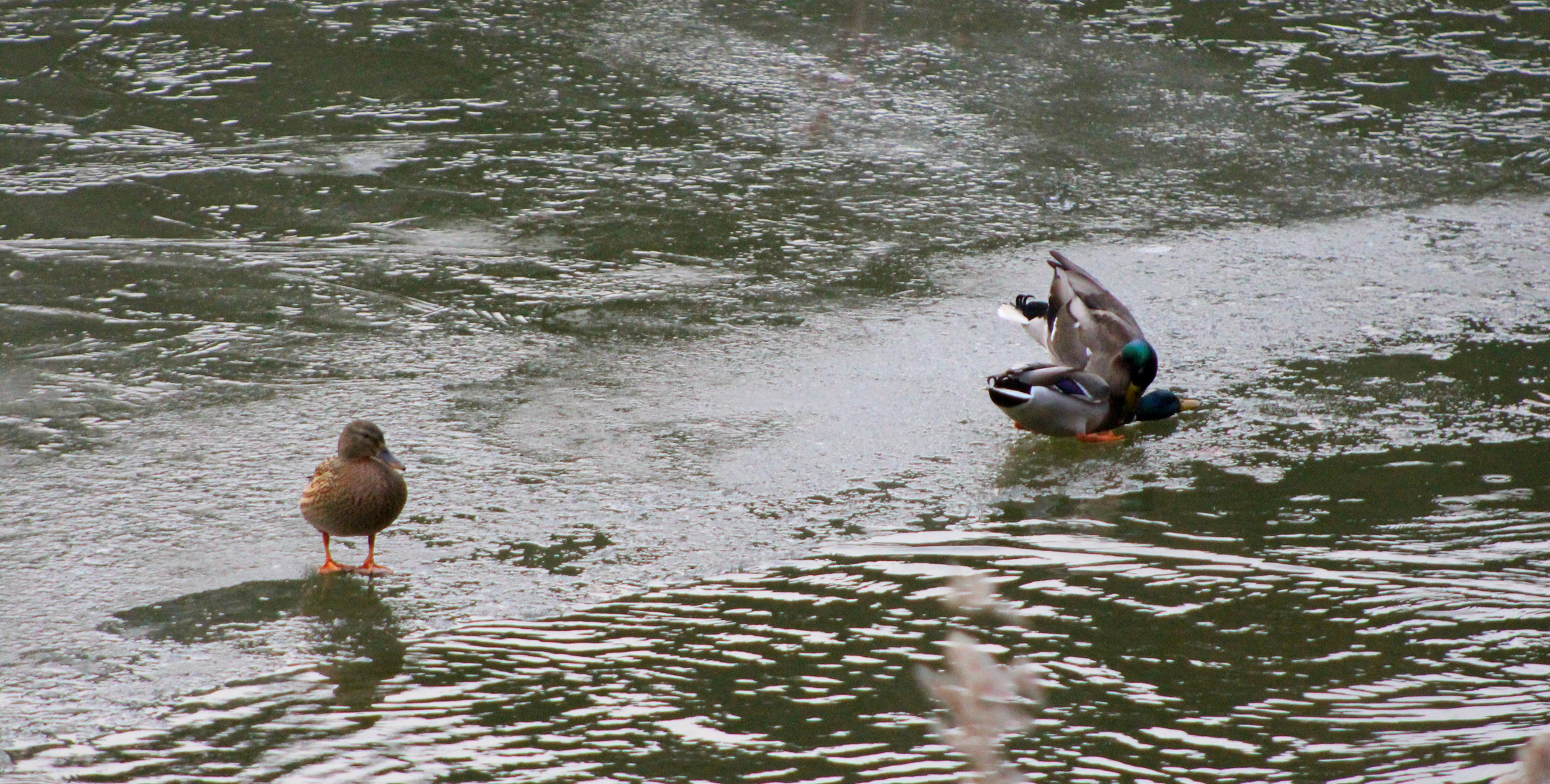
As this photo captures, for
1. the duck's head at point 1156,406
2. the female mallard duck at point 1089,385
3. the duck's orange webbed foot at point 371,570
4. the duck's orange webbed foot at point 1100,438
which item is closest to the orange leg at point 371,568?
the duck's orange webbed foot at point 371,570

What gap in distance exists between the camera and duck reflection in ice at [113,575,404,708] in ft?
11.5

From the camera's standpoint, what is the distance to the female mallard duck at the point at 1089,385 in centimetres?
476

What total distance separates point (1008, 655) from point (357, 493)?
1651mm

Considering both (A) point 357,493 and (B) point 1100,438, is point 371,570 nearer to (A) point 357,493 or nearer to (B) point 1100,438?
(A) point 357,493

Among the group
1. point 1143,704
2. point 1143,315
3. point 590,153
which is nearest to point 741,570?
point 1143,704

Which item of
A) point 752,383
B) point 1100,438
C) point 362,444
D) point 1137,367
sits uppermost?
point 362,444

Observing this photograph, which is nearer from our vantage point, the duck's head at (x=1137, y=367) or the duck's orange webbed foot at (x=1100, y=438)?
the duck's head at (x=1137, y=367)

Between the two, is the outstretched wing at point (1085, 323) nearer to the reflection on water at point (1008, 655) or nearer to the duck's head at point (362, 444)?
the reflection on water at point (1008, 655)

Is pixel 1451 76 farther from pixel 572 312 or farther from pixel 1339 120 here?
pixel 572 312

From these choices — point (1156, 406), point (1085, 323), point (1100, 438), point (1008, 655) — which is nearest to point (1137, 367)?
point (1156, 406)

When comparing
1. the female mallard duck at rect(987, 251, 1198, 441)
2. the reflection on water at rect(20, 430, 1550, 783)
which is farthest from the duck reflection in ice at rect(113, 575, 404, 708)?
the female mallard duck at rect(987, 251, 1198, 441)

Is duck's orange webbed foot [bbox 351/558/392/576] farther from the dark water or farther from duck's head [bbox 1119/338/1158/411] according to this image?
duck's head [bbox 1119/338/1158/411]

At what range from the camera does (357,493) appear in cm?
380

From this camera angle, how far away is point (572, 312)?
570 centimetres
